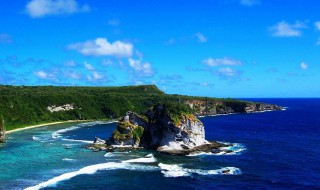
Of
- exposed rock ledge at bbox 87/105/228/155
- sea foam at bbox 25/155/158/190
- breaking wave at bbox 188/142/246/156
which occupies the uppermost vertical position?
exposed rock ledge at bbox 87/105/228/155

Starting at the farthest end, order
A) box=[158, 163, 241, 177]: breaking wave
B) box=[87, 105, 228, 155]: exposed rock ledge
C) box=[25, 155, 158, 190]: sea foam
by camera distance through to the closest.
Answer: box=[87, 105, 228, 155]: exposed rock ledge
box=[158, 163, 241, 177]: breaking wave
box=[25, 155, 158, 190]: sea foam

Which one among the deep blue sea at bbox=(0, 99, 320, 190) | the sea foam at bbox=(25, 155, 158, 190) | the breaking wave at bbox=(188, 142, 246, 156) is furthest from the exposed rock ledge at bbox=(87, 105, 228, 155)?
the sea foam at bbox=(25, 155, 158, 190)

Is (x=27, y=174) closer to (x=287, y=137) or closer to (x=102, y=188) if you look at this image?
(x=102, y=188)

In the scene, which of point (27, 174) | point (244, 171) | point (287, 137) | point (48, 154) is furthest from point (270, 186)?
point (287, 137)

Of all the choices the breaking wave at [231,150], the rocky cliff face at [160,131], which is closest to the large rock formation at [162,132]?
the rocky cliff face at [160,131]

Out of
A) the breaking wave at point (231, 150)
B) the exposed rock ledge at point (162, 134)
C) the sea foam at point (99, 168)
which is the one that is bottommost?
the sea foam at point (99, 168)

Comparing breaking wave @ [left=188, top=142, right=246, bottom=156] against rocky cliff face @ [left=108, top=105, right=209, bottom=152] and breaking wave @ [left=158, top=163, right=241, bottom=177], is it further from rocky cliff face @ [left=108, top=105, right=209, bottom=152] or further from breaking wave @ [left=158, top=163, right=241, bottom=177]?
breaking wave @ [left=158, top=163, right=241, bottom=177]

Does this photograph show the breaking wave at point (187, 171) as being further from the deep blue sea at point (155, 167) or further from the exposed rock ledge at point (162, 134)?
the exposed rock ledge at point (162, 134)

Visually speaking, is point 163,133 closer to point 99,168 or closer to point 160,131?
point 160,131
